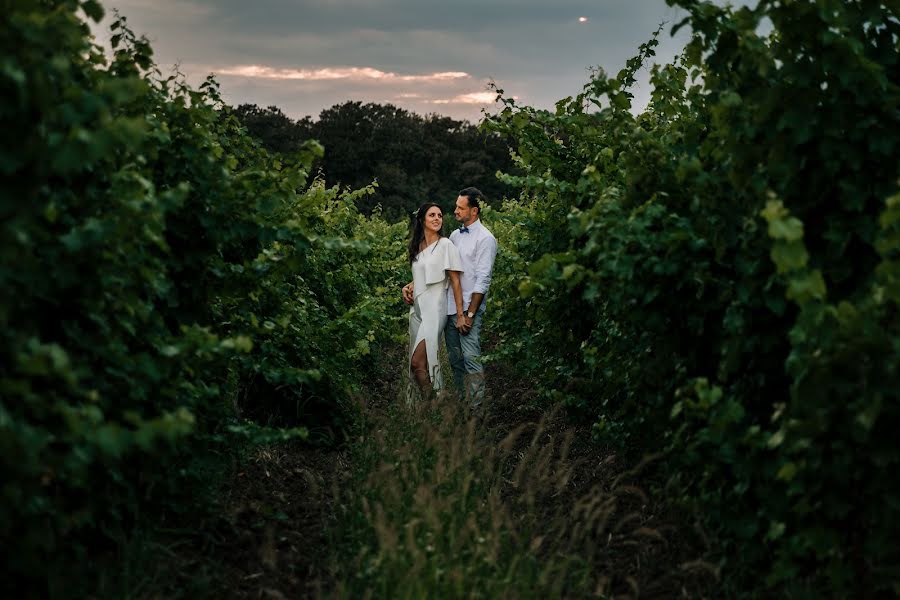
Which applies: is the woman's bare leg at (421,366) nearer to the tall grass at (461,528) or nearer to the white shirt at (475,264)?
the white shirt at (475,264)

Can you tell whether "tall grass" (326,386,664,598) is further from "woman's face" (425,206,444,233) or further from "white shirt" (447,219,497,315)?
"woman's face" (425,206,444,233)

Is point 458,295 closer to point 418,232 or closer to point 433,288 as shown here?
point 433,288

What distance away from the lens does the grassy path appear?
13.3 ft

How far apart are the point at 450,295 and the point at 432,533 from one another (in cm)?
471

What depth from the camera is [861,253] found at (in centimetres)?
390

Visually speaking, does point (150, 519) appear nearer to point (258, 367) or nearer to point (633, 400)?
point (258, 367)

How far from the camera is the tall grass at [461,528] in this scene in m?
3.96

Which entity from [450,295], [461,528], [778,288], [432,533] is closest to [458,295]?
[450,295]

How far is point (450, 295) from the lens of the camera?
8.83 metres

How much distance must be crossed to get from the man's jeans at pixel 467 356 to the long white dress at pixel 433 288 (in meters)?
0.23

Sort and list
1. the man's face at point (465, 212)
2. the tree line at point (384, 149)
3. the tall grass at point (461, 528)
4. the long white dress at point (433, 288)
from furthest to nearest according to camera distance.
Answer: the tree line at point (384, 149) < the man's face at point (465, 212) < the long white dress at point (433, 288) < the tall grass at point (461, 528)

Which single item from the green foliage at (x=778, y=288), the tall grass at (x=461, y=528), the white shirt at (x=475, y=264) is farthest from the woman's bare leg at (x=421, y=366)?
the green foliage at (x=778, y=288)

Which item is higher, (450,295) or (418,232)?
(418,232)

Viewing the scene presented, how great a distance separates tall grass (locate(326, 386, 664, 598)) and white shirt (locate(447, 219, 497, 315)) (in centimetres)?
180
